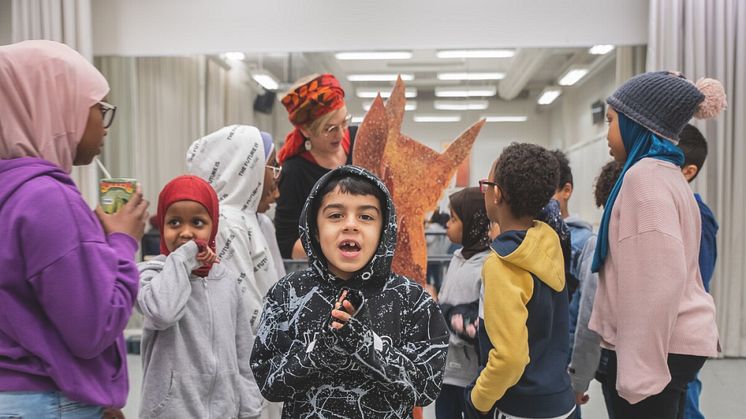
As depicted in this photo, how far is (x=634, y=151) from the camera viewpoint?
1.67 metres

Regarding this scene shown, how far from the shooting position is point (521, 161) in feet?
5.73

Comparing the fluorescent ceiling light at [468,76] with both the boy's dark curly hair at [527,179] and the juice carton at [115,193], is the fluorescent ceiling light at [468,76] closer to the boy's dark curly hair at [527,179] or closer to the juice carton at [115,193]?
the boy's dark curly hair at [527,179]

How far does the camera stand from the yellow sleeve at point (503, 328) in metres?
1.54

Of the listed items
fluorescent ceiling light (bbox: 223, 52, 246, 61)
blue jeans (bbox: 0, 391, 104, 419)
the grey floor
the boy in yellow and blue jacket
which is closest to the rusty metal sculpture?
the boy in yellow and blue jacket

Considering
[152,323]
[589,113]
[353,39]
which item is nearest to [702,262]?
[152,323]

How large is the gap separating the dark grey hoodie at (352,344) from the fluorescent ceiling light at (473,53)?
3253 mm

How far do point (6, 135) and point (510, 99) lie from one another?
374 cm

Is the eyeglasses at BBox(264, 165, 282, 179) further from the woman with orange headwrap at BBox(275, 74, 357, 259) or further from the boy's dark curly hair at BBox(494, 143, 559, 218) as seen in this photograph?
the boy's dark curly hair at BBox(494, 143, 559, 218)

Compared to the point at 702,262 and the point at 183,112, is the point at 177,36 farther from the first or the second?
the point at 702,262

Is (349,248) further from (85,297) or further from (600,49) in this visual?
(600,49)

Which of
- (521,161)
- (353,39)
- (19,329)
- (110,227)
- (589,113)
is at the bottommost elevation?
(19,329)

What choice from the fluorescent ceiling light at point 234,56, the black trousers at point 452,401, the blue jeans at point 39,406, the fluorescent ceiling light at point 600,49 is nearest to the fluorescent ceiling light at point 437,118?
the fluorescent ceiling light at point 600,49

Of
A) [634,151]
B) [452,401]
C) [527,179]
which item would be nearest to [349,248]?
[527,179]

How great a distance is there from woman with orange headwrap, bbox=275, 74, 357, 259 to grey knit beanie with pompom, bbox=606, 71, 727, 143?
108 centimetres
